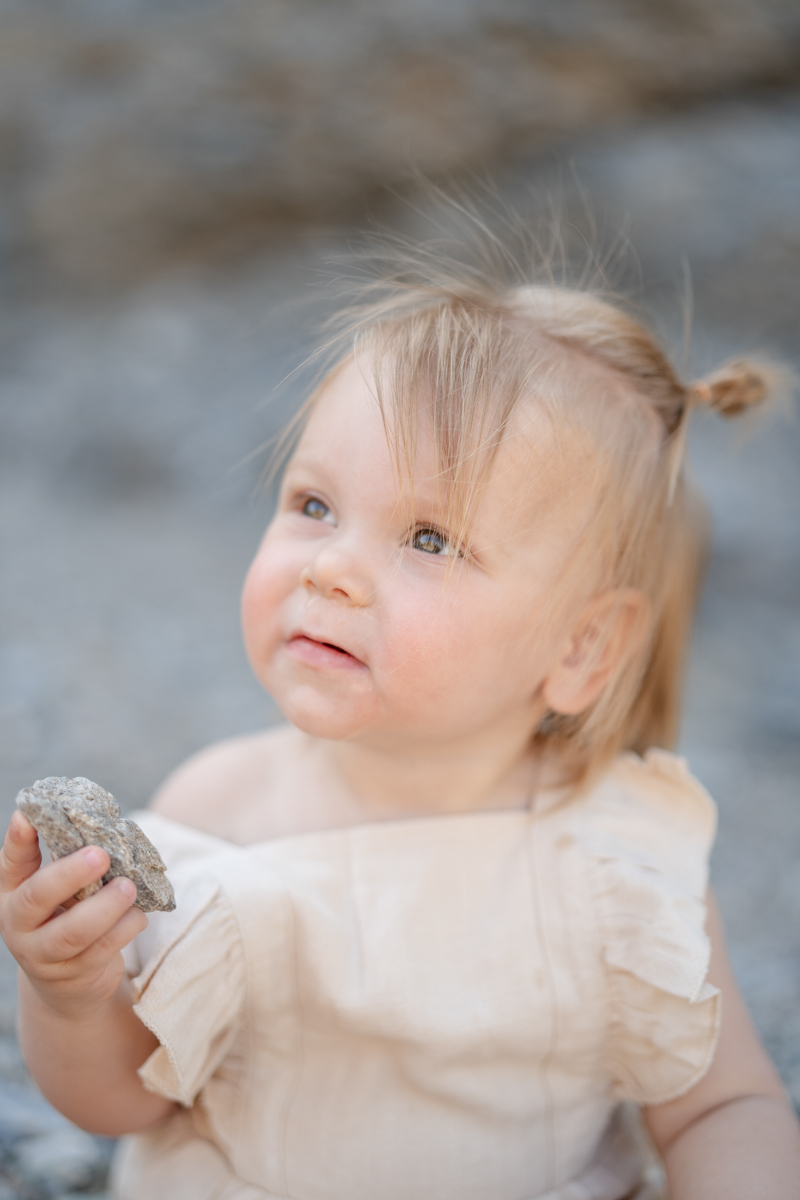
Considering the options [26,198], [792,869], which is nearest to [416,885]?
[792,869]

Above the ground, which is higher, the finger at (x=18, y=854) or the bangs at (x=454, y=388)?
the bangs at (x=454, y=388)

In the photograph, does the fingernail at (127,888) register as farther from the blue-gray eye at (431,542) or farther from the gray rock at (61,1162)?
the gray rock at (61,1162)

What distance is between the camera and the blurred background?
2.33 m

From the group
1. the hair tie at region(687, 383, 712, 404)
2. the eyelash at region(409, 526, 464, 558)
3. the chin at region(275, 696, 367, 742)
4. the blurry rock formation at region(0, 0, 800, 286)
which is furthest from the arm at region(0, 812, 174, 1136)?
the blurry rock formation at region(0, 0, 800, 286)

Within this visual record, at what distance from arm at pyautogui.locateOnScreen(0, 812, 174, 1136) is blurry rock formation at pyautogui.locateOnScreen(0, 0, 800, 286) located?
244 centimetres

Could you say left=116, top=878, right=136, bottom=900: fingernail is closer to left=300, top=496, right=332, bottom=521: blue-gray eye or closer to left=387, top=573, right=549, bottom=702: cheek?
left=387, top=573, right=549, bottom=702: cheek

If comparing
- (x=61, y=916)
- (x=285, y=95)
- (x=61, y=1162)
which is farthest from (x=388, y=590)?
(x=285, y=95)

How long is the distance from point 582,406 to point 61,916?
680 millimetres

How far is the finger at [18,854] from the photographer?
77 centimetres

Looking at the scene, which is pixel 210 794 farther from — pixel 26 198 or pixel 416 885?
pixel 26 198

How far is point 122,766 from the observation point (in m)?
1.95

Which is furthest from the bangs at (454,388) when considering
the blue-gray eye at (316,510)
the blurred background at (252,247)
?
the blurred background at (252,247)

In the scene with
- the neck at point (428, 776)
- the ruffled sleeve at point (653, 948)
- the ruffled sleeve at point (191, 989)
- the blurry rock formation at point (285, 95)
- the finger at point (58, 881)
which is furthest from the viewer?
the blurry rock formation at point (285, 95)

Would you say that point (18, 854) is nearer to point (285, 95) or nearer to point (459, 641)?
point (459, 641)
